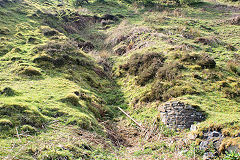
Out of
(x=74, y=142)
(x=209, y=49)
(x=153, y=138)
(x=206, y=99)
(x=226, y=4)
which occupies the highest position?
(x=226, y=4)

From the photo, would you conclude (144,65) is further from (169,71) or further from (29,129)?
(29,129)

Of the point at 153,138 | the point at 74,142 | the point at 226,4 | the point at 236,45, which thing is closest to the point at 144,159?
the point at 153,138

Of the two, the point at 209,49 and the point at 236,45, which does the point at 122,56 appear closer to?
the point at 209,49

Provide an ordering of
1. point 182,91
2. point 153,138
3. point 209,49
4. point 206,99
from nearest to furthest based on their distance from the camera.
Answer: point 153,138, point 206,99, point 182,91, point 209,49

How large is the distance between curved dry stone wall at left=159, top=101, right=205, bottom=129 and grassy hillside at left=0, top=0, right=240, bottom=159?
0.42 metres

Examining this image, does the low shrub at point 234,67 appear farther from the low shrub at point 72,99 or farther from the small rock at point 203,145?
the low shrub at point 72,99

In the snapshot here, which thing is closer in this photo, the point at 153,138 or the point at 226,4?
the point at 153,138

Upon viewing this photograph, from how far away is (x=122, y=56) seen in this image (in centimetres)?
2508

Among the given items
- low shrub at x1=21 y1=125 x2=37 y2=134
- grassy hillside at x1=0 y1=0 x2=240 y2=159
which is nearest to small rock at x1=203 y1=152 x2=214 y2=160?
grassy hillside at x1=0 y1=0 x2=240 y2=159

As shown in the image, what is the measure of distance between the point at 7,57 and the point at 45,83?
23.0 ft

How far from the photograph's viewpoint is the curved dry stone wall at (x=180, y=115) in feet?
35.8

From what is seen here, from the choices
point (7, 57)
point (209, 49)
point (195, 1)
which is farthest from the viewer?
point (195, 1)

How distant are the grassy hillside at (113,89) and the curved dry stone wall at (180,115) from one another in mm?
420

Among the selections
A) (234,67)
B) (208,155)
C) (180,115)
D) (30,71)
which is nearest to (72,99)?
(30,71)
